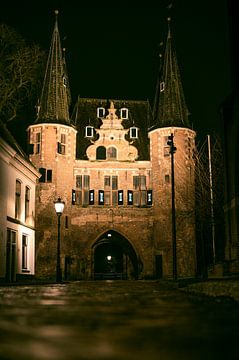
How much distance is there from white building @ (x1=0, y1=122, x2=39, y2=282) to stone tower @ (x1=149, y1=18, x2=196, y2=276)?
16.6 meters

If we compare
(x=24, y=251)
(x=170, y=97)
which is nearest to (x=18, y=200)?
(x=24, y=251)

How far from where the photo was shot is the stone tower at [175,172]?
142 feet

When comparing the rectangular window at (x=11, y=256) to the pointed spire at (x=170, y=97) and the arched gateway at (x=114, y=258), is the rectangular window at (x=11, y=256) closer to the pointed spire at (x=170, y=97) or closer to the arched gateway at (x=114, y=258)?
the arched gateway at (x=114, y=258)

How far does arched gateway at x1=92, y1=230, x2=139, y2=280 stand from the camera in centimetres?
4762

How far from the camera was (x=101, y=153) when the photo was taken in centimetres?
4706

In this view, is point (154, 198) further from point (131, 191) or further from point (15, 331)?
point (15, 331)

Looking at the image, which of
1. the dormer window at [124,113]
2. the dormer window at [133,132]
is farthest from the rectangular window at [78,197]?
the dormer window at [124,113]

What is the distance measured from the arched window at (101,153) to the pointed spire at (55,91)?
3864 millimetres

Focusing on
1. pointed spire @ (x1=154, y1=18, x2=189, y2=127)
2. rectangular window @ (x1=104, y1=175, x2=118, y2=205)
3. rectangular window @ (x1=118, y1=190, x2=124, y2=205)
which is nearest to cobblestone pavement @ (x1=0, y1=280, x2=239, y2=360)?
rectangular window @ (x1=118, y1=190, x2=124, y2=205)

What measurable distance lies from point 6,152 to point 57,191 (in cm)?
2036

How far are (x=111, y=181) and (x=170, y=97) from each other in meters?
9.50

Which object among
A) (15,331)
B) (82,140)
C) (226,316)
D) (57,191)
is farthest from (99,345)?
(82,140)

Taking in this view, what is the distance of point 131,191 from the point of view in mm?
45625

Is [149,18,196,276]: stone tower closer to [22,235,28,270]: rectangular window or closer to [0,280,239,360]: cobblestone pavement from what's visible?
[22,235,28,270]: rectangular window
